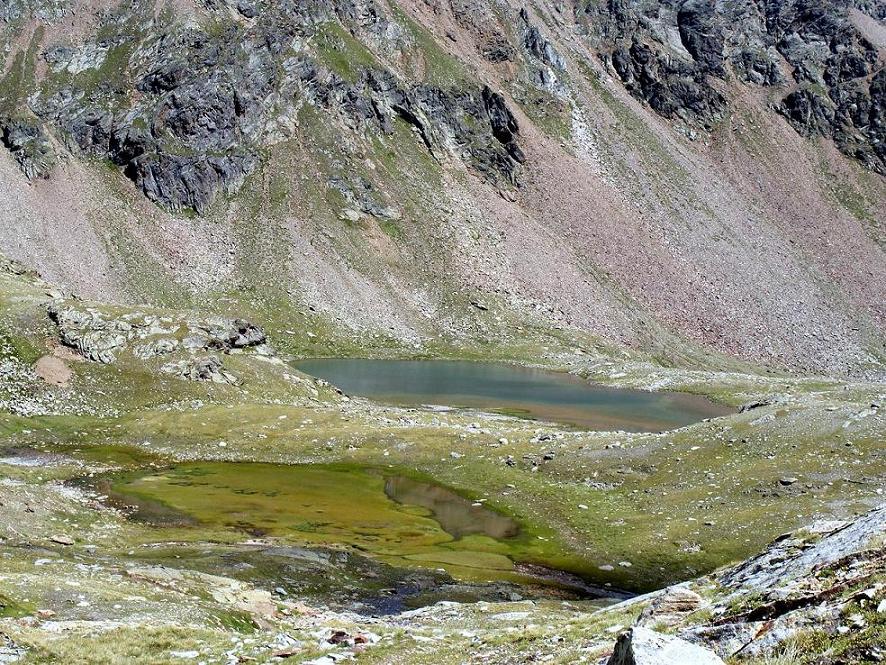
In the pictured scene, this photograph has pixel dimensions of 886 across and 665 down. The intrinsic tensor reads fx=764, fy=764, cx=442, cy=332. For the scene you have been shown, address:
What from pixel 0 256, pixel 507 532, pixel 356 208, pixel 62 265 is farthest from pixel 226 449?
pixel 356 208

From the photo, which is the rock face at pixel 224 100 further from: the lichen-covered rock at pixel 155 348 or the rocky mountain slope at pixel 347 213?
the lichen-covered rock at pixel 155 348

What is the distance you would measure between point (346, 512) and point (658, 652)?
36407 mm

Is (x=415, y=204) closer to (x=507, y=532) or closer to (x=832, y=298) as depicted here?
(x=832, y=298)

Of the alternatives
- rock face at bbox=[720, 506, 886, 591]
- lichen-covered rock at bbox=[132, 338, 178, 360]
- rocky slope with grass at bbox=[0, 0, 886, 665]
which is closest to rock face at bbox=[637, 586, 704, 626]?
rocky slope with grass at bbox=[0, 0, 886, 665]

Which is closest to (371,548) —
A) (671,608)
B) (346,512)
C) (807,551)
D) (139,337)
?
(346,512)

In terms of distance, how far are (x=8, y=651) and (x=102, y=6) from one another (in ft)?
645

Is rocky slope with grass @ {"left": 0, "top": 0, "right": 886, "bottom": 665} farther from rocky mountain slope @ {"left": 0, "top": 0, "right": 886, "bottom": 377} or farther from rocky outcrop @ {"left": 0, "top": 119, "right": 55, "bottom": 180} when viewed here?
rocky mountain slope @ {"left": 0, "top": 0, "right": 886, "bottom": 377}

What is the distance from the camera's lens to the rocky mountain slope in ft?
474

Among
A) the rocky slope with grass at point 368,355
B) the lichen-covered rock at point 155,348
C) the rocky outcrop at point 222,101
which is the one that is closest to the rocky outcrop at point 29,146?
the rocky slope with grass at point 368,355

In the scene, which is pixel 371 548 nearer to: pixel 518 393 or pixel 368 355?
pixel 518 393

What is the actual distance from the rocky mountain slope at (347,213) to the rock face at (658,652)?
12258 cm

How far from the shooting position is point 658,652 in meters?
9.22

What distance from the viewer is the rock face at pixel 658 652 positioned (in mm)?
9055

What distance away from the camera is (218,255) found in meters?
151
